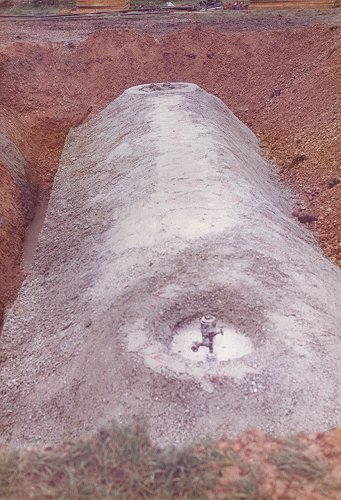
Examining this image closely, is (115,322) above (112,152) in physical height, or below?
below

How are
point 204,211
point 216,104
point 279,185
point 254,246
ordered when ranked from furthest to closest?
1. point 216,104
2. point 279,185
3. point 204,211
4. point 254,246

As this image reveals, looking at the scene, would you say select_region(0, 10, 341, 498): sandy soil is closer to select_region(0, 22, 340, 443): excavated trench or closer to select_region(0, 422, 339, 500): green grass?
select_region(0, 22, 340, 443): excavated trench

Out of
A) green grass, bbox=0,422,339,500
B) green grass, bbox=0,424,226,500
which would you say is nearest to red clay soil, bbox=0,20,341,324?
green grass, bbox=0,422,339,500

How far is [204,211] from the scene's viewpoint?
41.7 ft

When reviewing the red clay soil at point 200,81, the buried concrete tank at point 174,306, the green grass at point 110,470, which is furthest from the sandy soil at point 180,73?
the green grass at point 110,470

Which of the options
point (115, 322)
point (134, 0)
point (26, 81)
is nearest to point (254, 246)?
point (115, 322)

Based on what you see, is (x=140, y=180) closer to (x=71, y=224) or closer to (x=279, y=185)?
(x=71, y=224)

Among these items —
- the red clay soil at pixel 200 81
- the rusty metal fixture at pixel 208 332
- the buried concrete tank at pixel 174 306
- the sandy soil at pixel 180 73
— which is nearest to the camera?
the buried concrete tank at pixel 174 306

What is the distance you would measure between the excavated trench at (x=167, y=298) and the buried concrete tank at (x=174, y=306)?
0.03 metres

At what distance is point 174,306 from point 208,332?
139cm

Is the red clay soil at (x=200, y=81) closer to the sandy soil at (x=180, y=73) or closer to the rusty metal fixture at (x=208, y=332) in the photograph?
the sandy soil at (x=180, y=73)

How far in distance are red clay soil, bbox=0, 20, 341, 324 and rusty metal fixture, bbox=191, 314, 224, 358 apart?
9.47 m

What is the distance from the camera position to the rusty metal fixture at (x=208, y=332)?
8.85 m

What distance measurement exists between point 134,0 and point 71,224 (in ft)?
80.9
